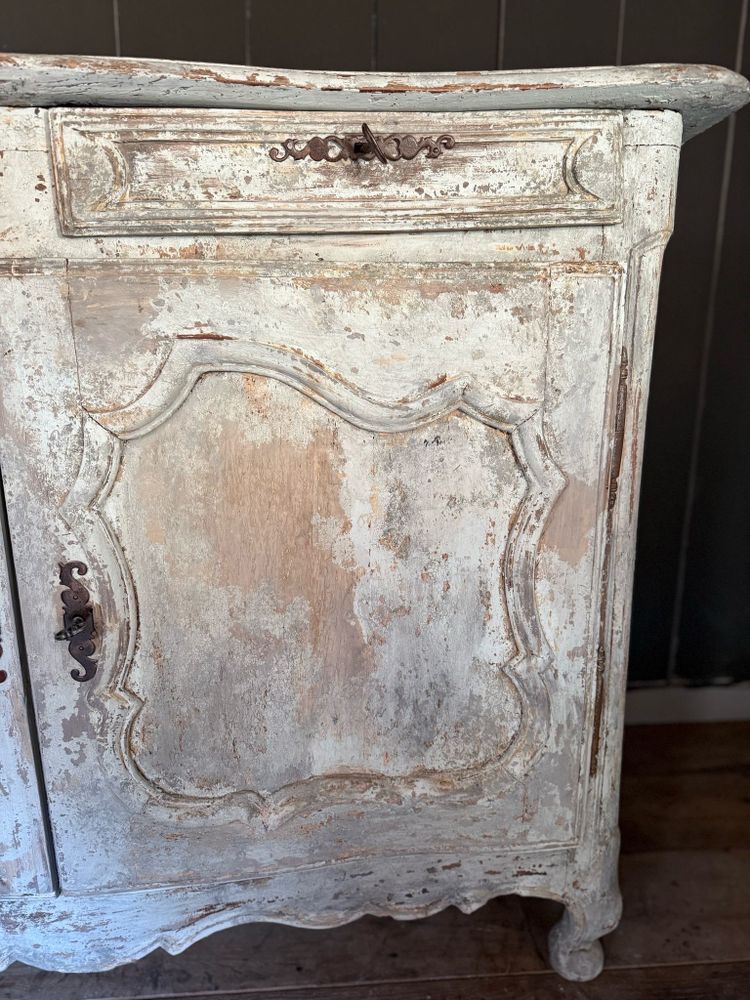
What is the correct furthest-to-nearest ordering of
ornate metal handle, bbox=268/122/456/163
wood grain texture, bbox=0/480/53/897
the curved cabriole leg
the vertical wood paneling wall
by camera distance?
the vertical wood paneling wall
the curved cabriole leg
wood grain texture, bbox=0/480/53/897
ornate metal handle, bbox=268/122/456/163

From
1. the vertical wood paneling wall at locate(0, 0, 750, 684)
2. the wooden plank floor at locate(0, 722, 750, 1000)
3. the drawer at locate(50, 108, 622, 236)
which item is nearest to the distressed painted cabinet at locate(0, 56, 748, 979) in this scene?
the drawer at locate(50, 108, 622, 236)

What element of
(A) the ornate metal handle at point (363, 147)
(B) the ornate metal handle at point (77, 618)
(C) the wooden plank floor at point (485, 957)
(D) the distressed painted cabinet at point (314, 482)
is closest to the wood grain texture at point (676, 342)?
(C) the wooden plank floor at point (485, 957)

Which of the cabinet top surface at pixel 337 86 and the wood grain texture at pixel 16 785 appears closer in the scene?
the cabinet top surface at pixel 337 86

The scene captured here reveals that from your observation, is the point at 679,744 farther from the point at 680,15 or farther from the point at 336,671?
the point at 680,15

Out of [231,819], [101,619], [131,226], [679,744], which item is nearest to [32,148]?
[131,226]

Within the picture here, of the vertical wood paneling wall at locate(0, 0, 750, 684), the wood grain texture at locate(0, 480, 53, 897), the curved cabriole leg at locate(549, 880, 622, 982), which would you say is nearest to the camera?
the wood grain texture at locate(0, 480, 53, 897)

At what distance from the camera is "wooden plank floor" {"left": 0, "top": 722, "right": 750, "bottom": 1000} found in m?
1.39

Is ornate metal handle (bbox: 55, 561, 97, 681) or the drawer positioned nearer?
the drawer

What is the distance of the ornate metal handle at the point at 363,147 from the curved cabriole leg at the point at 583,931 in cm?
115

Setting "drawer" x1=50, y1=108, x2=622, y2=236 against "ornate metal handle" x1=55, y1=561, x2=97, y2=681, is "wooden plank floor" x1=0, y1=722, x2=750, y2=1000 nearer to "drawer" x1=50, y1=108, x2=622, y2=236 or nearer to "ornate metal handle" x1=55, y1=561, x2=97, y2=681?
"ornate metal handle" x1=55, y1=561, x2=97, y2=681

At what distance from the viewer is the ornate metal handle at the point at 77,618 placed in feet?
3.63

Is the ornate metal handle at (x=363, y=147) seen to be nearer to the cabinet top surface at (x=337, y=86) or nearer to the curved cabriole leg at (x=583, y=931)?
the cabinet top surface at (x=337, y=86)

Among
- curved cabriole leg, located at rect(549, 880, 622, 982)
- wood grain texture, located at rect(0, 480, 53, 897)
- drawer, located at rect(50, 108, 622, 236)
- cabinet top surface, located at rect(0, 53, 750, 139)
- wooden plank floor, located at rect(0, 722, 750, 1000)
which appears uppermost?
cabinet top surface, located at rect(0, 53, 750, 139)

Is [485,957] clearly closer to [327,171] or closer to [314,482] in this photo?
[314,482]
